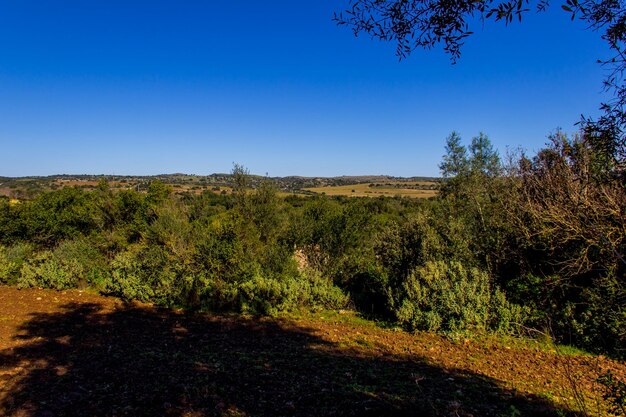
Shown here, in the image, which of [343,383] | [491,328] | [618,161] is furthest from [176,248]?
[618,161]

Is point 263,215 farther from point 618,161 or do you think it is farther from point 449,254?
point 618,161

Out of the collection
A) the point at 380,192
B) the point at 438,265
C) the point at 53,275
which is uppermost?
the point at 380,192

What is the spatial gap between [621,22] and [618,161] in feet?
4.01

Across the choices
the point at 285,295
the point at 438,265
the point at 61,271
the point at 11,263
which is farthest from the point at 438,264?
the point at 11,263

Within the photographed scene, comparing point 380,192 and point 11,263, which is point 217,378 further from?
point 380,192

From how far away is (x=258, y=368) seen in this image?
21.5ft

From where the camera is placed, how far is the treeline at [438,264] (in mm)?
8875

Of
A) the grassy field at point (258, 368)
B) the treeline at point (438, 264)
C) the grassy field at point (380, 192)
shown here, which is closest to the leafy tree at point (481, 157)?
the treeline at point (438, 264)

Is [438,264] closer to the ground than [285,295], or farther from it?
farther from it

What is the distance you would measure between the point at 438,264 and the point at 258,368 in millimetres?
6169

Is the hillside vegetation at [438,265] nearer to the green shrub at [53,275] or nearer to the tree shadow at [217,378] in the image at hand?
the green shrub at [53,275]

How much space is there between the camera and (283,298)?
36.2 feet

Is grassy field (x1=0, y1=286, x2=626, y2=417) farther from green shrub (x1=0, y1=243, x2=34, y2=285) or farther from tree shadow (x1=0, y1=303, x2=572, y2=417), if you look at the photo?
green shrub (x1=0, y1=243, x2=34, y2=285)

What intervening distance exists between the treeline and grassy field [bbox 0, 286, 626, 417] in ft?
2.77
